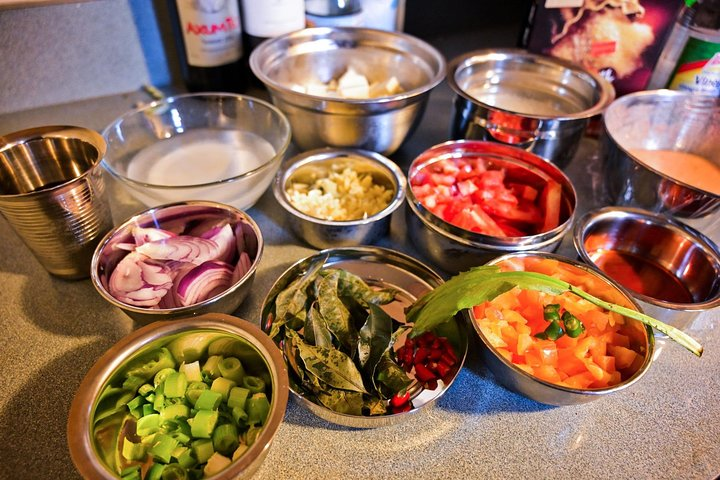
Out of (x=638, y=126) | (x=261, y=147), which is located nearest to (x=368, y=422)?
(x=261, y=147)

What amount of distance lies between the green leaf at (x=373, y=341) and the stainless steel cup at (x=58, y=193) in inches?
23.3

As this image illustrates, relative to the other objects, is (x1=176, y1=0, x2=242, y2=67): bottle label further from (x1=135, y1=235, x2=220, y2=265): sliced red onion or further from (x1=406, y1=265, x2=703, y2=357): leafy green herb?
(x1=406, y1=265, x2=703, y2=357): leafy green herb

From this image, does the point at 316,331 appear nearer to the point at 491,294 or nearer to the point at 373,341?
the point at 373,341

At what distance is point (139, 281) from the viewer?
89 cm

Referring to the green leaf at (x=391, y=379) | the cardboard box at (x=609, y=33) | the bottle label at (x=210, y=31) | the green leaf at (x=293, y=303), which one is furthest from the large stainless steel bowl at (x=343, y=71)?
the green leaf at (x=391, y=379)

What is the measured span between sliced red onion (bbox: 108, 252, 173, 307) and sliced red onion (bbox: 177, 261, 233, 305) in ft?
0.11

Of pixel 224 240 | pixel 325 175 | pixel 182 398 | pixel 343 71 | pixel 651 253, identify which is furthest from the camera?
pixel 343 71

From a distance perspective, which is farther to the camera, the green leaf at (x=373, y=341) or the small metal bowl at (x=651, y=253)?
the small metal bowl at (x=651, y=253)

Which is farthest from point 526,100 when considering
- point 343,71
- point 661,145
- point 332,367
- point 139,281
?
point 139,281

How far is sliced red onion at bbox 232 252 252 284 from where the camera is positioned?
3.11 feet

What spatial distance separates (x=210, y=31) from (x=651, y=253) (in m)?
1.32

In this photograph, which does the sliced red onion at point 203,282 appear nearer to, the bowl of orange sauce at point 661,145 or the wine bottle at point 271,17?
the wine bottle at point 271,17

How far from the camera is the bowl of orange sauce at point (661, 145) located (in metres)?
1.14

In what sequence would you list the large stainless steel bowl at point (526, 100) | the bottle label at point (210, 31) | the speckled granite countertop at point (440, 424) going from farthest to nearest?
the bottle label at point (210, 31) < the large stainless steel bowl at point (526, 100) < the speckled granite countertop at point (440, 424)
